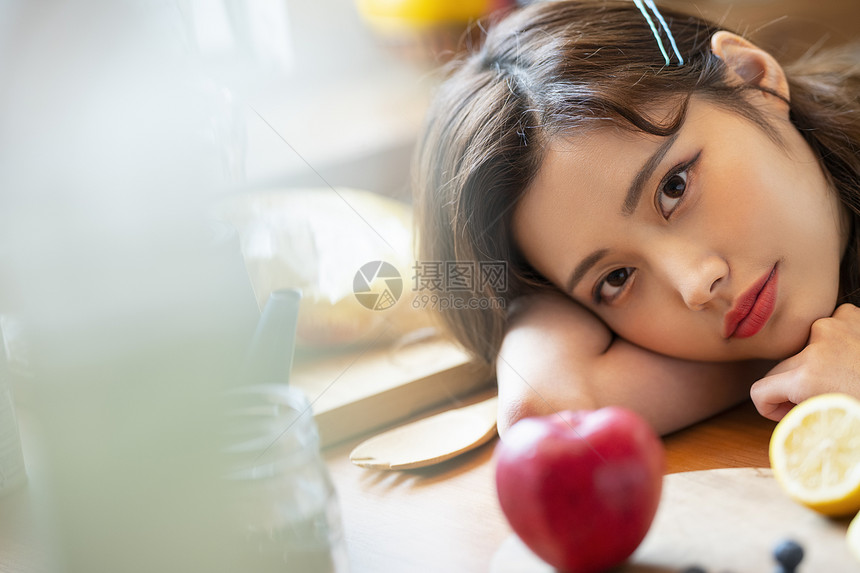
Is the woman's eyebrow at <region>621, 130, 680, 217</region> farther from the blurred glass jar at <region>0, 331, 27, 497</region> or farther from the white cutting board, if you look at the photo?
the blurred glass jar at <region>0, 331, 27, 497</region>

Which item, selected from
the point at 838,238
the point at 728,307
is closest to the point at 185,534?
the point at 728,307

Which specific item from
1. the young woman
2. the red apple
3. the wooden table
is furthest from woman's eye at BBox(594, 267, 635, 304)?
the red apple

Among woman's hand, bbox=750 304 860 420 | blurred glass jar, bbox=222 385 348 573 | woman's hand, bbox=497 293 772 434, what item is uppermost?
blurred glass jar, bbox=222 385 348 573

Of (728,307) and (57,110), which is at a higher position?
(57,110)

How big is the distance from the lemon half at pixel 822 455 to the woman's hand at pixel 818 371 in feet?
0.35

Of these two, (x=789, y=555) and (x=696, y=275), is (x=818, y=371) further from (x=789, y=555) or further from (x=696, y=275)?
(x=789, y=555)

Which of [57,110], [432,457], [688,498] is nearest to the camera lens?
[57,110]

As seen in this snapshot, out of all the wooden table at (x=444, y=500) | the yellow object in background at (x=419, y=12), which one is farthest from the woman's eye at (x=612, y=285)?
the yellow object in background at (x=419, y=12)

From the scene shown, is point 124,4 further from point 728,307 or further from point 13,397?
point 728,307

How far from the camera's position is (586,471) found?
43 cm

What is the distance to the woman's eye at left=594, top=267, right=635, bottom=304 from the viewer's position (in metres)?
0.68

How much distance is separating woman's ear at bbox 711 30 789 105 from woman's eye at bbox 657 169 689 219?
0.47 ft

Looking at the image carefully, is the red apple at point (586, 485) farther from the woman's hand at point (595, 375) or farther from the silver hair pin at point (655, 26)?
the silver hair pin at point (655, 26)

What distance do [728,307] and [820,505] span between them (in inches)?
7.7
